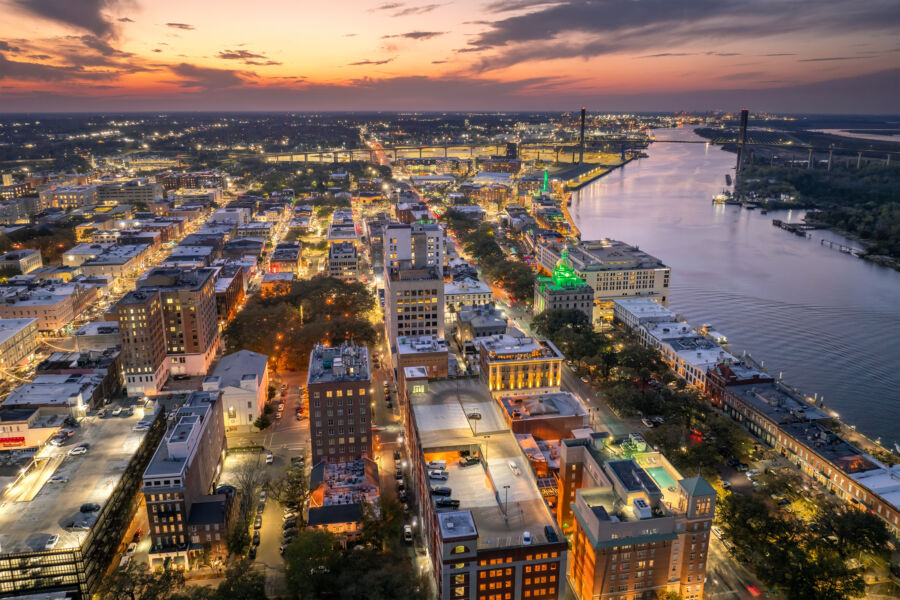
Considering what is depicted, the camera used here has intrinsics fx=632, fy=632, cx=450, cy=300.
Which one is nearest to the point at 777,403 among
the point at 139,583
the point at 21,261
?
the point at 139,583

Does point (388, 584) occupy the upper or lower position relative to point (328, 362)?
lower

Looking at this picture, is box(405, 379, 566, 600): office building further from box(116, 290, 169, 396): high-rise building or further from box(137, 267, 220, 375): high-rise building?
box(137, 267, 220, 375): high-rise building

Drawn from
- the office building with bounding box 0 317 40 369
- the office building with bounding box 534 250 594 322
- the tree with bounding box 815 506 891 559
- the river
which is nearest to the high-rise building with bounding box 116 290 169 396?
the office building with bounding box 0 317 40 369

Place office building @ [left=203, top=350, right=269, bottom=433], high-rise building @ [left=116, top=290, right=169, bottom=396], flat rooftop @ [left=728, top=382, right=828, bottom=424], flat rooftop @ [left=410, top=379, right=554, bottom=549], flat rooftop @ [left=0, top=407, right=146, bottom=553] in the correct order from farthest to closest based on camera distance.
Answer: high-rise building @ [left=116, top=290, right=169, bottom=396] → office building @ [left=203, top=350, right=269, bottom=433] → flat rooftop @ [left=728, top=382, right=828, bottom=424] → flat rooftop @ [left=0, top=407, right=146, bottom=553] → flat rooftop @ [left=410, top=379, right=554, bottom=549]

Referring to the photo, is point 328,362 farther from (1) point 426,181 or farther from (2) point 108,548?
(1) point 426,181

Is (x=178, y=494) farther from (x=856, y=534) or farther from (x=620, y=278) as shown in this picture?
(x=620, y=278)

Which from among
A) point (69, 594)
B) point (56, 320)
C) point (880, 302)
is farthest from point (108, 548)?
point (880, 302)

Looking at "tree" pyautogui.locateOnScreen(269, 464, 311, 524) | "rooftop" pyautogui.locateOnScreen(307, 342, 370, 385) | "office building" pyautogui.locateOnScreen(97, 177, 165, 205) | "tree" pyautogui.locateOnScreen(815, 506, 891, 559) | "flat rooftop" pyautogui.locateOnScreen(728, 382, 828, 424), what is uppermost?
"office building" pyautogui.locateOnScreen(97, 177, 165, 205)
